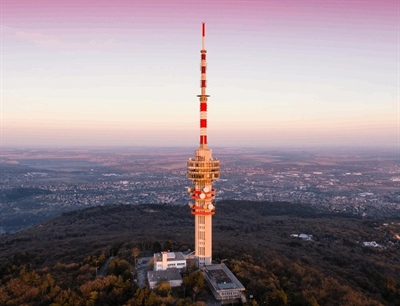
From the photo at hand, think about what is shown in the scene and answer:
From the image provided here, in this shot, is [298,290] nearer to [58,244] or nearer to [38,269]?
[38,269]

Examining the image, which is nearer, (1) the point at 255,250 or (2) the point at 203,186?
(2) the point at 203,186

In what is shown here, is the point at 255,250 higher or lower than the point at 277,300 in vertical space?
lower

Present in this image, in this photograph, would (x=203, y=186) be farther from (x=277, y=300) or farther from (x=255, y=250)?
(x=277, y=300)

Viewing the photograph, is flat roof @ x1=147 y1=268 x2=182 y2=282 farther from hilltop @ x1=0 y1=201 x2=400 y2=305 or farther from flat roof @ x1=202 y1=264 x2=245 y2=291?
flat roof @ x1=202 y1=264 x2=245 y2=291

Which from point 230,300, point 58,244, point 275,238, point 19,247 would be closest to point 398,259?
point 275,238

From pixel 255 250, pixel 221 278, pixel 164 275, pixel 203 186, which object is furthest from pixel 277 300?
pixel 255 250

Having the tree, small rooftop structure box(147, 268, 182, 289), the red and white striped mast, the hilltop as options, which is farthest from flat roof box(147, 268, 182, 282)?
the red and white striped mast
